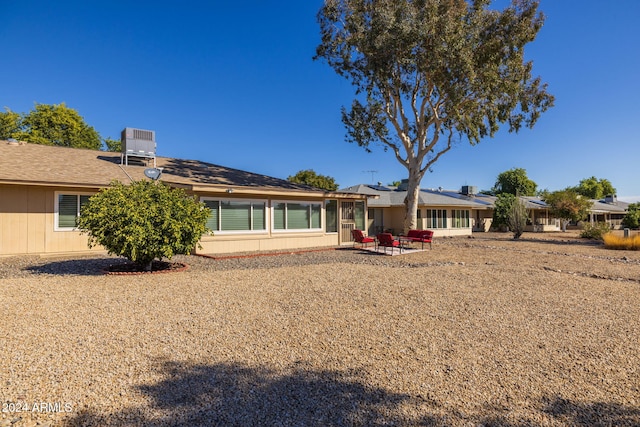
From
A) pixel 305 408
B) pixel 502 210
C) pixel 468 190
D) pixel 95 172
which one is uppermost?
pixel 468 190

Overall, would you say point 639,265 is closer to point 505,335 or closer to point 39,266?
point 505,335

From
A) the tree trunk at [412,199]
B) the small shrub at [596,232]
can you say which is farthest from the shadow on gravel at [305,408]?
the small shrub at [596,232]

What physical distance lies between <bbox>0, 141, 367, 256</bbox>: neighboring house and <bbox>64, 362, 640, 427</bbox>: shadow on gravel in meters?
6.55

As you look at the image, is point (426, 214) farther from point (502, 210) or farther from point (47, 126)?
point (47, 126)

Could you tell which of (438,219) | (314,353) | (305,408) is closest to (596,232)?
(438,219)

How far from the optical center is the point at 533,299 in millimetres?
6957

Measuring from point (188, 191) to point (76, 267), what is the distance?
14.4 ft

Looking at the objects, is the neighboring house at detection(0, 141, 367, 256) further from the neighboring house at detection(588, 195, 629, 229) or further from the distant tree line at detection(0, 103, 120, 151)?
the neighboring house at detection(588, 195, 629, 229)

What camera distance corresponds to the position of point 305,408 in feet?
9.98

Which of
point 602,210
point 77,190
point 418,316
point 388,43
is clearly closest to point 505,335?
point 418,316

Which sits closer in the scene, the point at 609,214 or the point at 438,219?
the point at 438,219

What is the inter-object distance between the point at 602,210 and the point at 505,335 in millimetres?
52176

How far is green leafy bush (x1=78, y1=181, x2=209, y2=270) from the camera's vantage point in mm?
8586

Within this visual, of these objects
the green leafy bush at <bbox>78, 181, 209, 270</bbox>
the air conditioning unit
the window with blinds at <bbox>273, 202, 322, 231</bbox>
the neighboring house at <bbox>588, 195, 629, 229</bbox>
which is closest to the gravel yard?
the green leafy bush at <bbox>78, 181, 209, 270</bbox>
